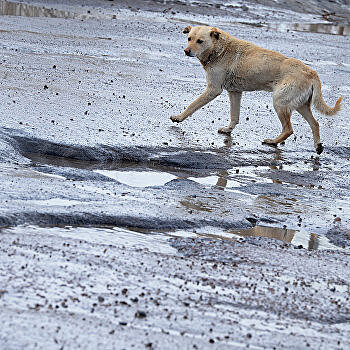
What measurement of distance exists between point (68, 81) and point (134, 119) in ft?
6.93

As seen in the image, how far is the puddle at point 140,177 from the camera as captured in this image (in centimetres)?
655

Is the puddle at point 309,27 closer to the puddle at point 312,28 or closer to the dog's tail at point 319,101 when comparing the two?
the puddle at point 312,28

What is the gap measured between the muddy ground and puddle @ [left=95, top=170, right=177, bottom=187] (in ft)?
0.10

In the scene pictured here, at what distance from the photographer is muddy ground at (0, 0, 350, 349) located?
3719mm

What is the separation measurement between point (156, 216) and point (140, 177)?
1.29m

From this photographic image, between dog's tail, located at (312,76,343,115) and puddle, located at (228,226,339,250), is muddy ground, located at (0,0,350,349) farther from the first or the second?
dog's tail, located at (312,76,343,115)

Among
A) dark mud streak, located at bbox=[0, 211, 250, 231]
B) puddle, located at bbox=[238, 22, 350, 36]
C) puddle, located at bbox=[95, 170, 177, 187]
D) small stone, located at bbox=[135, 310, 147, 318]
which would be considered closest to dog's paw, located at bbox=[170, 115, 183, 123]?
puddle, located at bbox=[95, 170, 177, 187]

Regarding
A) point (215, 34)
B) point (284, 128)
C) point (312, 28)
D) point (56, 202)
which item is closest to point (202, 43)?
point (215, 34)

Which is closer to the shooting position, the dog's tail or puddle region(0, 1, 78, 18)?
the dog's tail

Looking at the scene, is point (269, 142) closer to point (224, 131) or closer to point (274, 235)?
point (224, 131)

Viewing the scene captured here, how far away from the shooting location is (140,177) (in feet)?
22.2

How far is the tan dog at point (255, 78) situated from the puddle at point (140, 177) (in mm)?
2188

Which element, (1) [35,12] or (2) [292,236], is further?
(1) [35,12]

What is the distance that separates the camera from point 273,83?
29.6 ft
